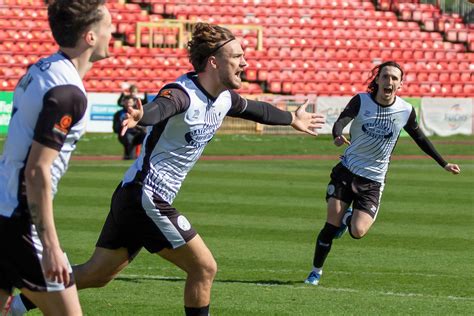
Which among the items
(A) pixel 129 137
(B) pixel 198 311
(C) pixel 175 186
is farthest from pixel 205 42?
(A) pixel 129 137

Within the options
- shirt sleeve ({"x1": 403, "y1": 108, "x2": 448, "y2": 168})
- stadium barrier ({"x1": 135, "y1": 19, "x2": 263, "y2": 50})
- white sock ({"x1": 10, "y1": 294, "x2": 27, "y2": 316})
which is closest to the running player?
white sock ({"x1": 10, "y1": 294, "x2": 27, "y2": 316})

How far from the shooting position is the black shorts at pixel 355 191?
1141 cm

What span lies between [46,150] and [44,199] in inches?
9.1

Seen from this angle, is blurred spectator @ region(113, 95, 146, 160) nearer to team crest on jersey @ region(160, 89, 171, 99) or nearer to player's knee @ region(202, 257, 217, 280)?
team crest on jersey @ region(160, 89, 171, 99)

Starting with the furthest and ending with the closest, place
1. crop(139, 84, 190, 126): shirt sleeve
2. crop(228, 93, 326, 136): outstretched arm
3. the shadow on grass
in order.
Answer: the shadow on grass
crop(228, 93, 326, 136): outstretched arm
crop(139, 84, 190, 126): shirt sleeve

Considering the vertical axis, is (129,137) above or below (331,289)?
below

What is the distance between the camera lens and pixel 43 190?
5.23 metres

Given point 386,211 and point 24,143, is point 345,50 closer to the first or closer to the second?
point 386,211

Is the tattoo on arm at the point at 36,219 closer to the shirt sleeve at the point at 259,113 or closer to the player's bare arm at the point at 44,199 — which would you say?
the player's bare arm at the point at 44,199

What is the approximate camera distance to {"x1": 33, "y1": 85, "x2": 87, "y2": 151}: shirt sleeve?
5.25 meters

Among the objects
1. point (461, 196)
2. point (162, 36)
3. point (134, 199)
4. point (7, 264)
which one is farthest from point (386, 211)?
point (162, 36)

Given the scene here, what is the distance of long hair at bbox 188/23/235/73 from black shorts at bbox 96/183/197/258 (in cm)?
101

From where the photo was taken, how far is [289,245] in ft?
44.7

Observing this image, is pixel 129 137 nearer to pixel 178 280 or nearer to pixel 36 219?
pixel 178 280
